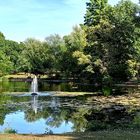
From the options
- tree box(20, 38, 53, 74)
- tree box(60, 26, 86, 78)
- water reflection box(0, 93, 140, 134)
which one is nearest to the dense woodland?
tree box(60, 26, 86, 78)

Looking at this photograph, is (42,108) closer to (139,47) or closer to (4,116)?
(4,116)

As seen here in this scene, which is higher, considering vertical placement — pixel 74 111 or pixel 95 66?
pixel 95 66

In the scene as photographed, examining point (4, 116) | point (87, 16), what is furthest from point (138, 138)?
point (87, 16)

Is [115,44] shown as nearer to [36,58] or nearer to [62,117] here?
[36,58]

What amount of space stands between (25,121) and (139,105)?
13.4m

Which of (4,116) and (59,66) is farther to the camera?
(59,66)


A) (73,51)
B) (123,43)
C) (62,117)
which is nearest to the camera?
(62,117)

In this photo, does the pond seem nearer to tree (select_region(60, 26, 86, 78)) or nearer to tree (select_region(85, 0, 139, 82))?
tree (select_region(85, 0, 139, 82))

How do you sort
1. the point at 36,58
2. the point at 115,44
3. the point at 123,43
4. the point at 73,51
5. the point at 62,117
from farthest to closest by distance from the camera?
the point at 36,58 < the point at 73,51 < the point at 115,44 < the point at 123,43 < the point at 62,117

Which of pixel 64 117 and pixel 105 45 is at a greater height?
pixel 105 45

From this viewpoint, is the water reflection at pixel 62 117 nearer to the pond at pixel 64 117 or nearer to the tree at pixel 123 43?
the pond at pixel 64 117

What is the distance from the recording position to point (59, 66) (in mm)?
93000

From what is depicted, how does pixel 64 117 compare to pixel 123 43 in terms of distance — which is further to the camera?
pixel 123 43

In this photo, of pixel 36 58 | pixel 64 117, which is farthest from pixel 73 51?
pixel 64 117
